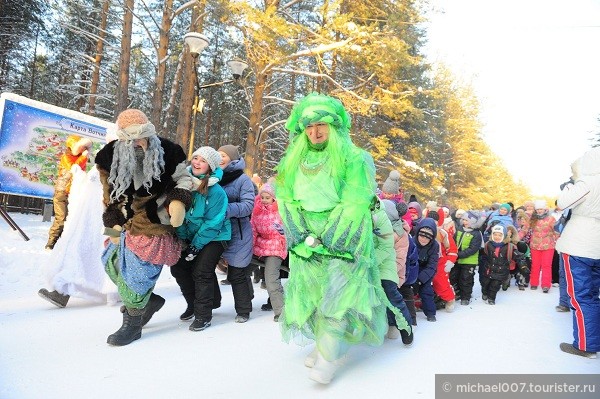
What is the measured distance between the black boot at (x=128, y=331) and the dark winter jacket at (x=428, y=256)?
2984 mm

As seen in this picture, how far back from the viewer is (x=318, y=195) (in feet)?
8.89

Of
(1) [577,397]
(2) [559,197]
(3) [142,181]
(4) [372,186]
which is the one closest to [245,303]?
(3) [142,181]

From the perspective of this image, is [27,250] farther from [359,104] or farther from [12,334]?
[359,104]

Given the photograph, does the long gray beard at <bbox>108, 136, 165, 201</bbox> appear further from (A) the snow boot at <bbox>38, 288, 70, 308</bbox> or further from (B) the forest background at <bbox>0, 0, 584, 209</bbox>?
(B) the forest background at <bbox>0, 0, 584, 209</bbox>

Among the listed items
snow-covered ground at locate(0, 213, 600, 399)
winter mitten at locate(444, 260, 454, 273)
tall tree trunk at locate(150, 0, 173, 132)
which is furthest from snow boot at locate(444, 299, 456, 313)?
tall tree trunk at locate(150, 0, 173, 132)

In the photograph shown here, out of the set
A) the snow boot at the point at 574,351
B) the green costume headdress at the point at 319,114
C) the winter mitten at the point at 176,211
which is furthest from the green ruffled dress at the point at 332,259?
the snow boot at the point at 574,351

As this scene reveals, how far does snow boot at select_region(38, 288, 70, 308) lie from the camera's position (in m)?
4.06

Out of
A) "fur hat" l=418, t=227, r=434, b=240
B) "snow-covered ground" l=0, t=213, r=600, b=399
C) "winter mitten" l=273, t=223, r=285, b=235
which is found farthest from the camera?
"fur hat" l=418, t=227, r=434, b=240

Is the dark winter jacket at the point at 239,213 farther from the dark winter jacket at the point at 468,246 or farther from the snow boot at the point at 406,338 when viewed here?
the dark winter jacket at the point at 468,246

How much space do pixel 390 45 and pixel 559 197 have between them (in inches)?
332

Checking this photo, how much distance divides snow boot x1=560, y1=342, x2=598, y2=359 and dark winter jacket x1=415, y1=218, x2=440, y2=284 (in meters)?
1.44

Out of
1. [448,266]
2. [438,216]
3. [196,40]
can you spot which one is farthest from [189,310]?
[196,40]

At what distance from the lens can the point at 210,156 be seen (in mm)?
3588

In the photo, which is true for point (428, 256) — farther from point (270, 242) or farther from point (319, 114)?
point (319, 114)
